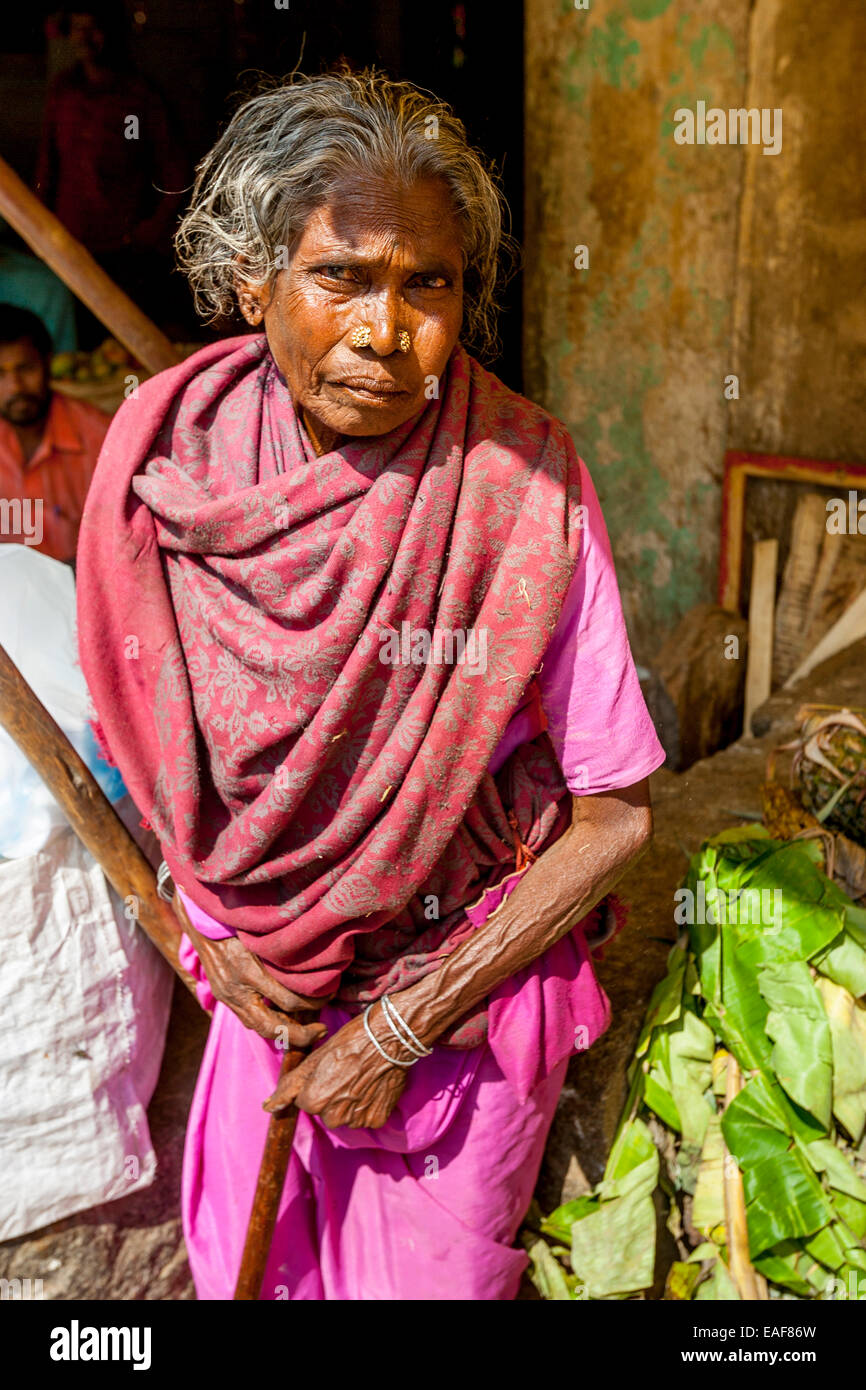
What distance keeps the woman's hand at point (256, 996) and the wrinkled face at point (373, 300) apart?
0.83 metres

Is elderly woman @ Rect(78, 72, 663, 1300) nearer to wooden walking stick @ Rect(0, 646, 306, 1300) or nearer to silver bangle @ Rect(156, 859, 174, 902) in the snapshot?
wooden walking stick @ Rect(0, 646, 306, 1300)

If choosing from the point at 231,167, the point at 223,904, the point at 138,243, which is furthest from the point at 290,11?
the point at 223,904

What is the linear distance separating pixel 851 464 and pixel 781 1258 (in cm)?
249

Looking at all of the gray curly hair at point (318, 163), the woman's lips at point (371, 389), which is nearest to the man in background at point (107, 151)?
the gray curly hair at point (318, 163)

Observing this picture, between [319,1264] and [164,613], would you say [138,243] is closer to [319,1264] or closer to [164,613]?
[164,613]

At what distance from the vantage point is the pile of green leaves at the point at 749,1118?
1.92 m

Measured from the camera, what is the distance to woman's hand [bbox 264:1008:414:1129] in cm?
171

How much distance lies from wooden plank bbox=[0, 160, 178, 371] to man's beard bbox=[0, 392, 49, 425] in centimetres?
74

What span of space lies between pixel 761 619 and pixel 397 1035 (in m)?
2.80

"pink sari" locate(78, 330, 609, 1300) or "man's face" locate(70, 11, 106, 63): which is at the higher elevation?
"man's face" locate(70, 11, 106, 63)

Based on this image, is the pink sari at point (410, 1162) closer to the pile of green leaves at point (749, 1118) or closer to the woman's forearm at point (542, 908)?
the woman's forearm at point (542, 908)

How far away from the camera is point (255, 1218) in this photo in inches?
73.0

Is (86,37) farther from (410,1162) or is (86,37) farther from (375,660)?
(410,1162)

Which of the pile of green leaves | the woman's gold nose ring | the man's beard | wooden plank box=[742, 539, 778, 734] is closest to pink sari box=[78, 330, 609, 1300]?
the woman's gold nose ring
